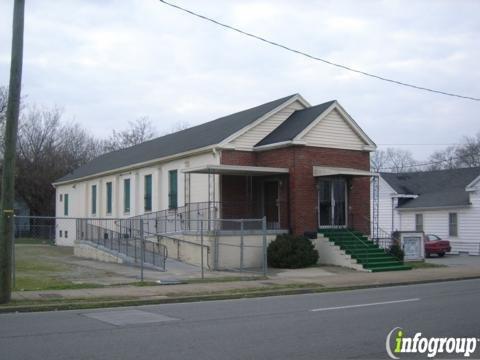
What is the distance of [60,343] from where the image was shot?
9.00 meters

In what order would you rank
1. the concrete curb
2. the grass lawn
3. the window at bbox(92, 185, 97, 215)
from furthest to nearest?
the window at bbox(92, 185, 97, 215), the grass lawn, the concrete curb

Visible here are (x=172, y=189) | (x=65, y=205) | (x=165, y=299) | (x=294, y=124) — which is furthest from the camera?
(x=65, y=205)

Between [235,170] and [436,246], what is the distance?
58.0 feet

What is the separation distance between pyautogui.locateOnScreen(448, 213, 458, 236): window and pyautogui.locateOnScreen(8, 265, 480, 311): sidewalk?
625 inches

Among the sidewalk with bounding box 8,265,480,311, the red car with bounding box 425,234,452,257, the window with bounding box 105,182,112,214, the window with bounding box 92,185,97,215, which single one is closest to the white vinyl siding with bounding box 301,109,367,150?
the sidewalk with bounding box 8,265,480,311

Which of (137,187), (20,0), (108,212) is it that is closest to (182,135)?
(137,187)

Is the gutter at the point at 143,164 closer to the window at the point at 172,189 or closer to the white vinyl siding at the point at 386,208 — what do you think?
the window at the point at 172,189

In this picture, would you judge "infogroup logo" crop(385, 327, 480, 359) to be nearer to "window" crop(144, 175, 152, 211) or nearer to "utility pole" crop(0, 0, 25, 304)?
"utility pole" crop(0, 0, 25, 304)

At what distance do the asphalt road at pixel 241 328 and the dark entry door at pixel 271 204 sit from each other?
1124 centimetres

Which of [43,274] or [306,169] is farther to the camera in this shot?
[306,169]

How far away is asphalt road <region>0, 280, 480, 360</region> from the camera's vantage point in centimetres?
830

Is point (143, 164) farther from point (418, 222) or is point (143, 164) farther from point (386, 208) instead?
point (386, 208)

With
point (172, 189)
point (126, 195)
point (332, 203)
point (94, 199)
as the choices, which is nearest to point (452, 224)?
point (332, 203)

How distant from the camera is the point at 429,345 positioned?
28.5ft
